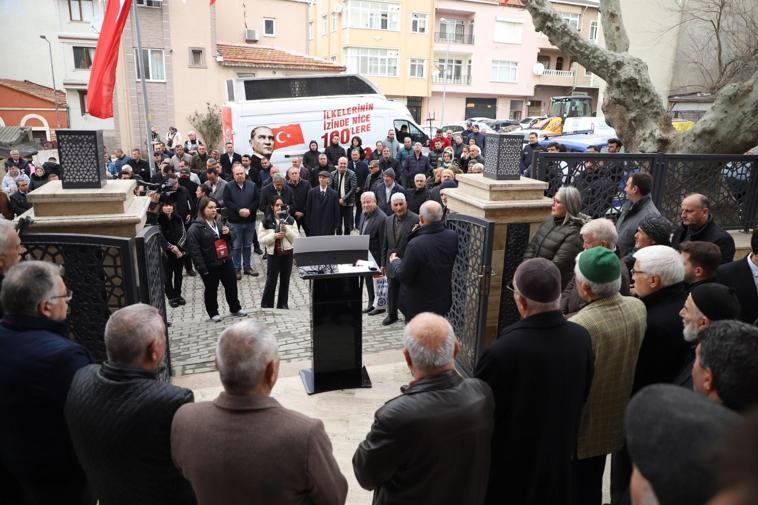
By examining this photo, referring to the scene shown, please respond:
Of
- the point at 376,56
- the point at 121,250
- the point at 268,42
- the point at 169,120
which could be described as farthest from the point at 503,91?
the point at 121,250

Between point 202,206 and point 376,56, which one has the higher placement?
point 376,56

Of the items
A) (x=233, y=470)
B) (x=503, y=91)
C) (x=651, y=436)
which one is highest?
(x=503, y=91)

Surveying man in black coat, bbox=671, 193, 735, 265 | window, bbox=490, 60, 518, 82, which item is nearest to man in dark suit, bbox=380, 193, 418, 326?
man in black coat, bbox=671, 193, 735, 265

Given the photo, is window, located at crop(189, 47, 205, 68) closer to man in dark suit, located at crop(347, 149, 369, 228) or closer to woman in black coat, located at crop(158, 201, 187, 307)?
man in dark suit, located at crop(347, 149, 369, 228)

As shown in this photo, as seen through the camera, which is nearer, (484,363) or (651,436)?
(651,436)

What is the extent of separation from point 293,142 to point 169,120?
11533 millimetres

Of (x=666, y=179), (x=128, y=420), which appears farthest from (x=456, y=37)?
(x=128, y=420)

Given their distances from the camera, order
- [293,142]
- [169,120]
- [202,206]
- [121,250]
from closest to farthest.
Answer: [121,250], [202,206], [293,142], [169,120]

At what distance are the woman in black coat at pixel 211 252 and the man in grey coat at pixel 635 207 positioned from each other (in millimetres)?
4576

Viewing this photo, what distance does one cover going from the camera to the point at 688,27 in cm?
2150

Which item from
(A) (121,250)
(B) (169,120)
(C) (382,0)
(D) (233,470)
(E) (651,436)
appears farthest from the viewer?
(C) (382,0)

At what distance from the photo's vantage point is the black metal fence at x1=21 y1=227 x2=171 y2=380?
12.8 feet

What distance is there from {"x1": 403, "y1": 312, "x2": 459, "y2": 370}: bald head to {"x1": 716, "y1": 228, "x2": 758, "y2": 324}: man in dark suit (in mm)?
2495

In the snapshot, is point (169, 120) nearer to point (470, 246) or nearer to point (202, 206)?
point (202, 206)
